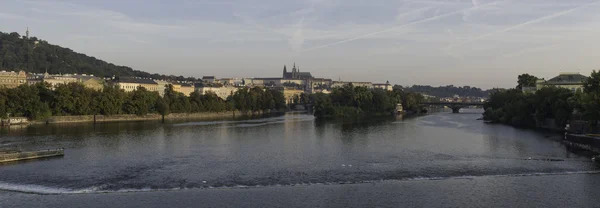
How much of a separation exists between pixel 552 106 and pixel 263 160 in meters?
39.2

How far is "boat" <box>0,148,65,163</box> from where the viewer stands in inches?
1330

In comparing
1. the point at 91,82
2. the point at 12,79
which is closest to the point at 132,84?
the point at 91,82

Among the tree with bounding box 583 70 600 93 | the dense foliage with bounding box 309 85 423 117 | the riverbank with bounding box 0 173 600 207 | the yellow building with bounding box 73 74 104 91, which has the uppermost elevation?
the yellow building with bounding box 73 74 104 91

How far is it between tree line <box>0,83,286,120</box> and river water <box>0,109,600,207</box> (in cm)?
1929

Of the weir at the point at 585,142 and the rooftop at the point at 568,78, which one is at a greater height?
the rooftop at the point at 568,78

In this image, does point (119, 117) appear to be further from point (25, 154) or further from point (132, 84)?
point (25, 154)

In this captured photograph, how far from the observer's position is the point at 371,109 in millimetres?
111250

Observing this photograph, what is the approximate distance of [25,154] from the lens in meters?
34.9

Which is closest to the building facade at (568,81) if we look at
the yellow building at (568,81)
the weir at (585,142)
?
the yellow building at (568,81)

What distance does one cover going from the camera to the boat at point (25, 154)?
111ft

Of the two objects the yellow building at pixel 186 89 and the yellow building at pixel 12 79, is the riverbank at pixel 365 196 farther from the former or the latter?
the yellow building at pixel 186 89

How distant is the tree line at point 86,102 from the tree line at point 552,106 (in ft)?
165

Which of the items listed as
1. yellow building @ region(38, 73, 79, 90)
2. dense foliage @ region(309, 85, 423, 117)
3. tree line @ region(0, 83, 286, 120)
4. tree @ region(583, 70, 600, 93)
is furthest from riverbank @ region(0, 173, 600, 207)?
yellow building @ region(38, 73, 79, 90)

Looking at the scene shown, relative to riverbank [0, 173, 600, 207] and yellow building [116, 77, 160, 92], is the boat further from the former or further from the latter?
yellow building [116, 77, 160, 92]
